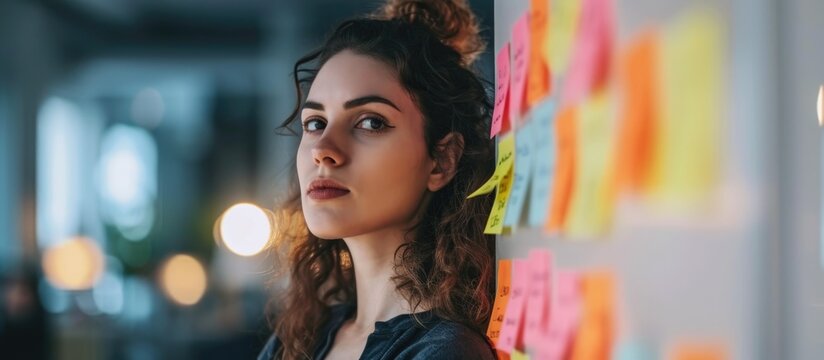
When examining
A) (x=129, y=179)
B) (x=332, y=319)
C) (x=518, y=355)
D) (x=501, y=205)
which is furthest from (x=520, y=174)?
(x=129, y=179)

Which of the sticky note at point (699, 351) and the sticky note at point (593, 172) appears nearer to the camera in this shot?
the sticky note at point (699, 351)

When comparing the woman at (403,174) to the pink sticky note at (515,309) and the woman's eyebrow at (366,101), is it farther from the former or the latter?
the pink sticky note at (515,309)

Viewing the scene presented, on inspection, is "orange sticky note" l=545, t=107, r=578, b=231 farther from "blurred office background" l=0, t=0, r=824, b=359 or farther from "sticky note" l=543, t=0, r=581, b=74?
"blurred office background" l=0, t=0, r=824, b=359

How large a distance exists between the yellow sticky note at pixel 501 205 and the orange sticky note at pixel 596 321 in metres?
0.33

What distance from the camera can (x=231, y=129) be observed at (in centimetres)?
806

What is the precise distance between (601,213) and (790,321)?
0.23m

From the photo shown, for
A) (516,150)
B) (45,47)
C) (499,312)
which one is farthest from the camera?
(45,47)

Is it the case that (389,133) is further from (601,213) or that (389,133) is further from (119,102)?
(119,102)

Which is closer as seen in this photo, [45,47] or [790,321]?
[790,321]

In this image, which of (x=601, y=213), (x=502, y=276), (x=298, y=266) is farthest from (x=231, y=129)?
(x=601, y=213)

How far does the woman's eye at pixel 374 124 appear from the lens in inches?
55.9

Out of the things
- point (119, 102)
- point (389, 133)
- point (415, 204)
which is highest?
point (119, 102)

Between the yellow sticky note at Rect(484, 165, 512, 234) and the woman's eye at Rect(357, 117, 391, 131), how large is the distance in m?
0.30

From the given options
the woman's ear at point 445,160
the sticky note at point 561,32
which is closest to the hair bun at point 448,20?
the woman's ear at point 445,160
